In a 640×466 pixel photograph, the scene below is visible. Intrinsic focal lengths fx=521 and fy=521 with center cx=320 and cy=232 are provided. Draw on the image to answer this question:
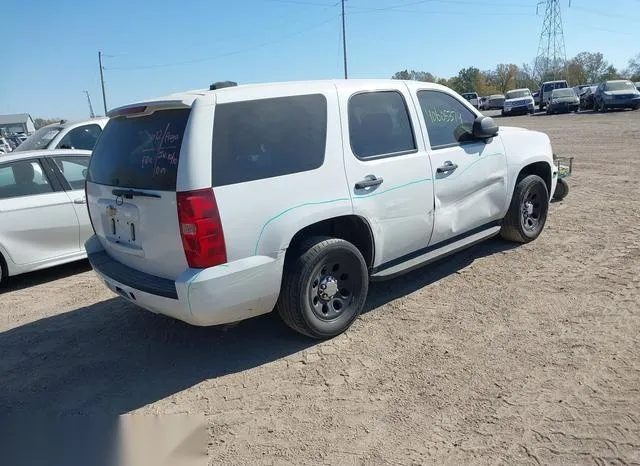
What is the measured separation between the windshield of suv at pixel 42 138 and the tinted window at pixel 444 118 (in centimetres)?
759

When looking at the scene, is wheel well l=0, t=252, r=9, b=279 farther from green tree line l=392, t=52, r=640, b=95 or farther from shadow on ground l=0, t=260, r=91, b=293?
green tree line l=392, t=52, r=640, b=95

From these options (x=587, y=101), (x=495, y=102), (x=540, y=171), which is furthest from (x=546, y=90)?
(x=540, y=171)

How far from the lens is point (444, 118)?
16.1 ft

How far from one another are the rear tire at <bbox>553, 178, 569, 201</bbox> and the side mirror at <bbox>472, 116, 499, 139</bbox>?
11.2 ft

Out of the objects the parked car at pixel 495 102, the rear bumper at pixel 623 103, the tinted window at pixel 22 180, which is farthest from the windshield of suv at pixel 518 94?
the tinted window at pixel 22 180

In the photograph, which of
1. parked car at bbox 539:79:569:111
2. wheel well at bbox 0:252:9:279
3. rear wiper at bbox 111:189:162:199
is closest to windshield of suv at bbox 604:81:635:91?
parked car at bbox 539:79:569:111

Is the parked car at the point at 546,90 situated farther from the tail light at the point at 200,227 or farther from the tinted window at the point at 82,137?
the tail light at the point at 200,227

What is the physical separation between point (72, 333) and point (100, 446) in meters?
1.94

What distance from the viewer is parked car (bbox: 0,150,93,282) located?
581 centimetres

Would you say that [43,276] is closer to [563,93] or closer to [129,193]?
[129,193]

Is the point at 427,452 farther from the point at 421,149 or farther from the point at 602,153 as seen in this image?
the point at 602,153

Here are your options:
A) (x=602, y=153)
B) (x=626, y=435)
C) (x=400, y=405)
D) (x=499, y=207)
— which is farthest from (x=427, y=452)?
(x=602, y=153)

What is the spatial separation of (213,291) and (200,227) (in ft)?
1.38

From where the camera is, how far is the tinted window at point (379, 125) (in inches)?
163
